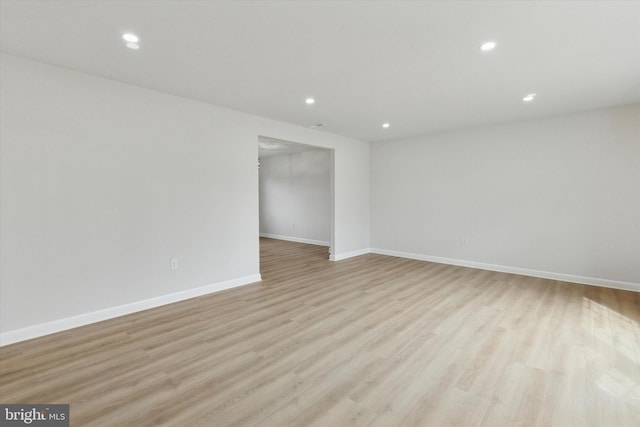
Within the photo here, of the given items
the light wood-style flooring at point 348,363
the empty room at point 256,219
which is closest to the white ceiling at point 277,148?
the empty room at point 256,219

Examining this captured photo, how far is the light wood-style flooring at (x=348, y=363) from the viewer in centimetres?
171

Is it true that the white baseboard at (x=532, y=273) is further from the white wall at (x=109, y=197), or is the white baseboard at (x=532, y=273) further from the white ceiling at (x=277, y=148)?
the white wall at (x=109, y=197)

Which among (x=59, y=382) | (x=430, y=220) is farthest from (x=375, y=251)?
(x=59, y=382)

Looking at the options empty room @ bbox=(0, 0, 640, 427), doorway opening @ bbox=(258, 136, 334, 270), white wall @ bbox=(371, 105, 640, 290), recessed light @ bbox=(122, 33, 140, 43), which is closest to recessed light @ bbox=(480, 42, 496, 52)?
empty room @ bbox=(0, 0, 640, 427)

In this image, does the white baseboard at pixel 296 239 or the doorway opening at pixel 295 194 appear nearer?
the doorway opening at pixel 295 194

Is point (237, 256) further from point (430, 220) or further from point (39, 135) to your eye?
point (430, 220)

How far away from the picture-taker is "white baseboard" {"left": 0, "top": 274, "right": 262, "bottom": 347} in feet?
8.32

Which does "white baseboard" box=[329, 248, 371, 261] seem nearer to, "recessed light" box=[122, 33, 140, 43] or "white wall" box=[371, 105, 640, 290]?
"white wall" box=[371, 105, 640, 290]

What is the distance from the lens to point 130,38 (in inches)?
88.0

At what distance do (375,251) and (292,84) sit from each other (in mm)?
4488

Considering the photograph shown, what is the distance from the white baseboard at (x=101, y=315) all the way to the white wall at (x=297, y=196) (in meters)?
3.77
